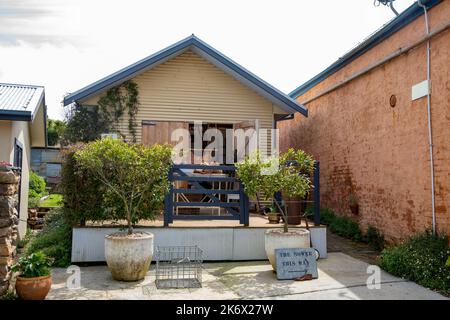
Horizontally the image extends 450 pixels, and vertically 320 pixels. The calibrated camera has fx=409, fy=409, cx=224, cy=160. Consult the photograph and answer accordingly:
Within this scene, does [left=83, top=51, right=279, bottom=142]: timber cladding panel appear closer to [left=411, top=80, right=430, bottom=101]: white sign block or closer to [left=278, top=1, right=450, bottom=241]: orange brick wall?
[left=278, top=1, right=450, bottom=241]: orange brick wall

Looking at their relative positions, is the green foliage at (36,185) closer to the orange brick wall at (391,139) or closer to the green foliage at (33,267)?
the orange brick wall at (391,139)

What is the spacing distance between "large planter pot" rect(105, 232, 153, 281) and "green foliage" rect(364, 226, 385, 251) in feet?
17.8

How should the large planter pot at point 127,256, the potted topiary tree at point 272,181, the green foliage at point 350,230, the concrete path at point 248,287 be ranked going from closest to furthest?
the concrete path at point 248,287
the large planter pot at point 127,256
the potted topiary tree at point 272,181
the green foliage at point 350,230

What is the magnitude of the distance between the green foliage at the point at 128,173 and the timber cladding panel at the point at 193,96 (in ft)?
12.8

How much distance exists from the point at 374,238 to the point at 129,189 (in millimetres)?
5754

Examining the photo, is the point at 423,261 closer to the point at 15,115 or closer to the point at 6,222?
the point at 6,222

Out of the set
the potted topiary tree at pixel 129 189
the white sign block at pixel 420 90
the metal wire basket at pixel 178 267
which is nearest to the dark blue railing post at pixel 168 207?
the potted topiary tree at pixel 129 189

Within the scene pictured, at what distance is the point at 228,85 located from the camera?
11.3 meters

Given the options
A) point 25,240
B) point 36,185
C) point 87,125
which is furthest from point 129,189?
point 36,185

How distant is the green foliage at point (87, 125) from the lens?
10680mm

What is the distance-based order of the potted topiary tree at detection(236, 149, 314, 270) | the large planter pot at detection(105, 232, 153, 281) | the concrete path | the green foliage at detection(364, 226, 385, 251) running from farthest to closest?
the green foliage at detection(364, 226, 385, 251) → the potted topiary tree at detection(236, 149, 314, 270) → the large planter pot at detection(105, 232, 153, 281) → the concrete path

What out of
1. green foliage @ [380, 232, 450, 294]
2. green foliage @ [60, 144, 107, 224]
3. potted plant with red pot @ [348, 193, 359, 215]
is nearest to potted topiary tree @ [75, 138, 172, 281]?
green foliage @ [60, 144, 107, 224]

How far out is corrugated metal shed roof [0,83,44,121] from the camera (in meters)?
7.43

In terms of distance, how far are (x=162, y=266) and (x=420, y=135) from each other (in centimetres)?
536
